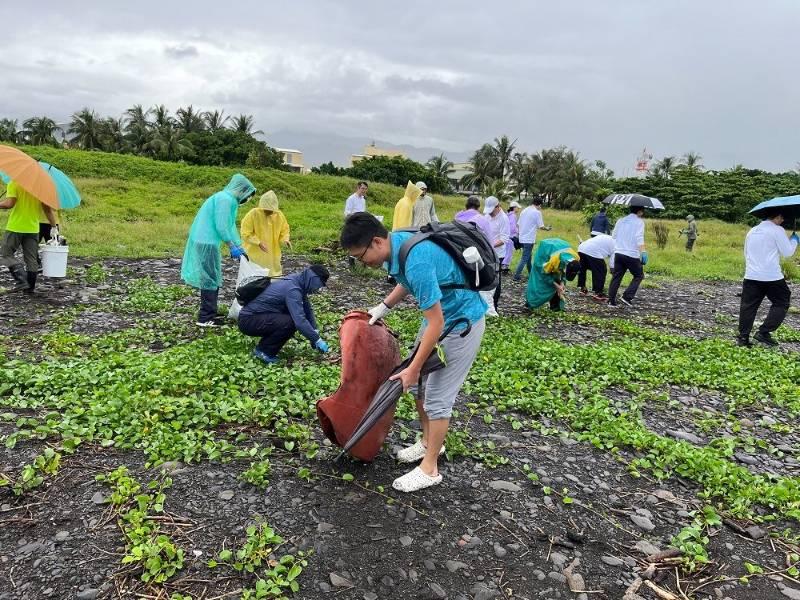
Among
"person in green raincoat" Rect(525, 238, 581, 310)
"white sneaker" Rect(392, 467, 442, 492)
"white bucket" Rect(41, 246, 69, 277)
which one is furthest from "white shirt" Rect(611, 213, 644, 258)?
"white bucket" Rect(41, 246, 69, 277)

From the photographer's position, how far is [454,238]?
3578mm

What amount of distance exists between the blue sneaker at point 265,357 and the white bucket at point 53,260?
478 cm

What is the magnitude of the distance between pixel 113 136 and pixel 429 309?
60.3m

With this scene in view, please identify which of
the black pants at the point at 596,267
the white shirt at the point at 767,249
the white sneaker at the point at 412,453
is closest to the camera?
the white sneaker at the point at 412,453

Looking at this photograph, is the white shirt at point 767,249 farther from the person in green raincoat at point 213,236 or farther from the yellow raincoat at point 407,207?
the person in green raincoat at point 213,236

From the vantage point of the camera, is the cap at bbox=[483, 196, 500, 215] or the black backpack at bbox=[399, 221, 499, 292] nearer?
the black backpack at bbox=[399, 221, 499, 292]

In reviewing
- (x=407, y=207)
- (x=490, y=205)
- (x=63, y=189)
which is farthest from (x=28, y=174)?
(x=490, y=205)

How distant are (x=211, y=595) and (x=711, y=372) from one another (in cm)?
640

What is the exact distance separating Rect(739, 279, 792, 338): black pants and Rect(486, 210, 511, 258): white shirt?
434 cm

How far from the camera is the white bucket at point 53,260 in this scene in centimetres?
904

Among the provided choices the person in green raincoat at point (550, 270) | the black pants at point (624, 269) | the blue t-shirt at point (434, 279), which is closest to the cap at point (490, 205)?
the person in green raincoat at point (550, 270)

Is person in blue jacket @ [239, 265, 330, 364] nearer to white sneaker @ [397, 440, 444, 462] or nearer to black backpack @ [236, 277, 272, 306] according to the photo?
black backpack @ [236, 277, 272, 306]

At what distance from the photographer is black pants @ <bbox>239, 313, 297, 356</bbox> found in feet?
20.5

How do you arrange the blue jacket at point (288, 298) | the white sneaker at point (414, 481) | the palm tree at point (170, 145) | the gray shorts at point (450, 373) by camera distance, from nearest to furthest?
the gray shorts at point (450, 373) < the white sneaker at point (414, 481) < the blue jacket at point (288, 298) < the palm tree at point (170, 145)
